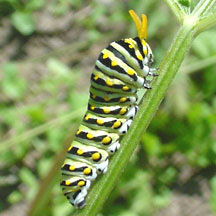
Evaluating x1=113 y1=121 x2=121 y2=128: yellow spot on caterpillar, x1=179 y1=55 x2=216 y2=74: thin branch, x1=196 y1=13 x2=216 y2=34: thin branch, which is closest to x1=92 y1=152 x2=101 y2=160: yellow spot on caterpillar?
x1=113 y1=121 x2=121 y2=128: yellow spot on caterpillar

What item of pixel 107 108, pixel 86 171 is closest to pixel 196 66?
pixel 107 108

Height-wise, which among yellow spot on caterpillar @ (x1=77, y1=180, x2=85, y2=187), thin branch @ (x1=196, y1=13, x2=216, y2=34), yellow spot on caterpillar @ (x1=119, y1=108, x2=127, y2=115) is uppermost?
thin branch @ (x1=196, y1=13, x2=216, y2=34)

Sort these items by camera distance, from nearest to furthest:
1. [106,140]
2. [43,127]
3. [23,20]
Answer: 1. [106,140]
2. [43,127]
3. [23,20]

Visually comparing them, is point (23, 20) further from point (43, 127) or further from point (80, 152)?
point (80, 152)

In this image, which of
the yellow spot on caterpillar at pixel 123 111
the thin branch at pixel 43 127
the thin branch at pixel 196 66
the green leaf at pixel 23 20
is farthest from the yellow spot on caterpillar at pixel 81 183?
the green leaf at pixel 23 20

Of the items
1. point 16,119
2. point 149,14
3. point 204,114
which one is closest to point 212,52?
point 204,114

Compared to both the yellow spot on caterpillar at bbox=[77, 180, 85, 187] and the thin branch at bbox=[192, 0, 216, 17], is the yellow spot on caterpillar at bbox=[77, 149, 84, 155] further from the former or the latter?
the thin branch at bbox=[192, 0, 216, 17]
